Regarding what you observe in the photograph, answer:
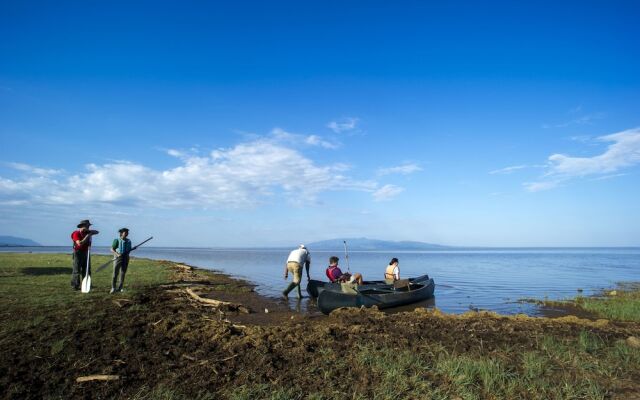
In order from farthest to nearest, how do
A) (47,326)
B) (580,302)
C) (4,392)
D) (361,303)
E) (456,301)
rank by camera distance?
(456,301)
(580,302)
(361,303)
(47,326)
(4,392)

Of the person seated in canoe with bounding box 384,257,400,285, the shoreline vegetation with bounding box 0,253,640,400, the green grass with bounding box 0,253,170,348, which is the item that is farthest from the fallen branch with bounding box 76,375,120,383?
the person seated in canoe with bounding box 384,257,400,285

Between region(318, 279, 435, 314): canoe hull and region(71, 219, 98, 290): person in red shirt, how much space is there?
9104 mm

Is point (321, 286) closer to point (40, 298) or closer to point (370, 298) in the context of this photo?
point (370, 298)

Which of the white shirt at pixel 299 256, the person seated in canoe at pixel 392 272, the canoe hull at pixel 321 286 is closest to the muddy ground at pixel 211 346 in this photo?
the canoe hull at pixel 321 286

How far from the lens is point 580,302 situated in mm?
17078

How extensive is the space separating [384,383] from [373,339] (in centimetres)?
249

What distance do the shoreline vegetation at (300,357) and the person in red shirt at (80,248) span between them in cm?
242

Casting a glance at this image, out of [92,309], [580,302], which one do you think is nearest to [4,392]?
[92,309]

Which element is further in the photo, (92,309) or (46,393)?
(92,309)

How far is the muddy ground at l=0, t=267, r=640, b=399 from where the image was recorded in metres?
5.61

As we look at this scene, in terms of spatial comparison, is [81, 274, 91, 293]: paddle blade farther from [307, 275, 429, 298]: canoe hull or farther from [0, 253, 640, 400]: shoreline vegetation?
[307, 275, 429, 298]: canoe hull

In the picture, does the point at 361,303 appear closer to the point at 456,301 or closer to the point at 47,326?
the point at 456,301

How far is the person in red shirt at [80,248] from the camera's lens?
13.3 m

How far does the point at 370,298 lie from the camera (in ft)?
48.6
